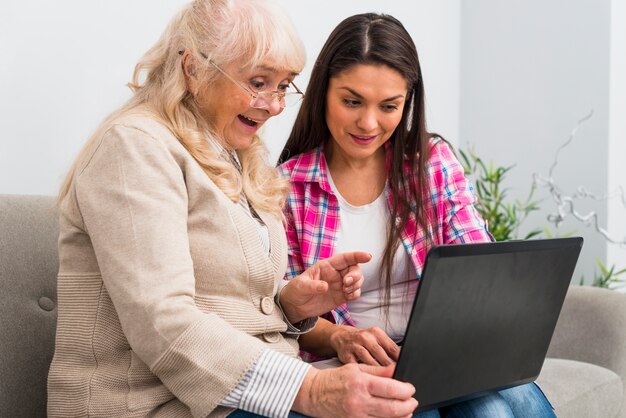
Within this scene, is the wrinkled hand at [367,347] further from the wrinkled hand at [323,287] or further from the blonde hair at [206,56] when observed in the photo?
the blonde hair at [206,56]

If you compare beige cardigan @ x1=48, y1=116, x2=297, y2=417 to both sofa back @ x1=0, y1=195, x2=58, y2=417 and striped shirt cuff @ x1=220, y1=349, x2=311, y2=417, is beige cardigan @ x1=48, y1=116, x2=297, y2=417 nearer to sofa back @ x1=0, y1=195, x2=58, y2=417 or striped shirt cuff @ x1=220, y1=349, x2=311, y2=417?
striped shirt cuff @ x1=220, y1=349, x2=311, y2=417

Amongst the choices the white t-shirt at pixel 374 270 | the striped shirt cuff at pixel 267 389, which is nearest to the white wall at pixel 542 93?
the white t-shirt at pixel 374 270

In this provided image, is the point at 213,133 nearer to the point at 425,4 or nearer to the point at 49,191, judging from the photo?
the point at 49,191

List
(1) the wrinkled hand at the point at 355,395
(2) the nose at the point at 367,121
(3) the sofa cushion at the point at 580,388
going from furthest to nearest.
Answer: (3) the sofa cushion at the point at 580,388
(2) the nose at the point at 367,121
(1) the wrinkled hand at the point at 355,395

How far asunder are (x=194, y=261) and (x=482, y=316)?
43 centimetres

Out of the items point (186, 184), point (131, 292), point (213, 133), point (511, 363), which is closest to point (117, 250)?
point (131, 292)

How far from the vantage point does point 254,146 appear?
153 centimetres

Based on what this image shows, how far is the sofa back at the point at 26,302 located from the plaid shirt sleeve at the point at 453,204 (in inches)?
31.1

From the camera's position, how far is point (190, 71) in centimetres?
135

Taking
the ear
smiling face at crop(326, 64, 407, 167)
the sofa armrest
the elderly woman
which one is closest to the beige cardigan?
the elderly woman

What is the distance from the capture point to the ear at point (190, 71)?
134 centimetres

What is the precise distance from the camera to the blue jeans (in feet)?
4.51

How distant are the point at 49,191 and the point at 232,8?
758 millimetres

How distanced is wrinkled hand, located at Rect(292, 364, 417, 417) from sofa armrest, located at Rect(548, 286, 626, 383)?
58.3 inches
